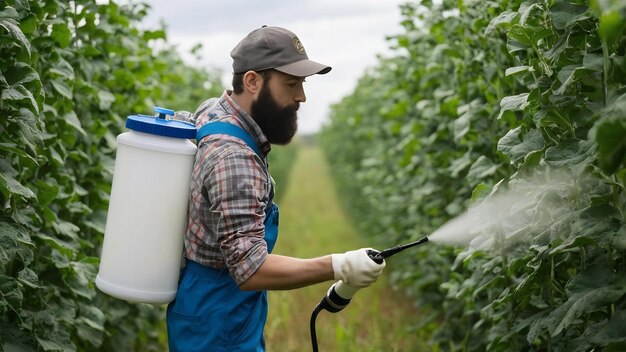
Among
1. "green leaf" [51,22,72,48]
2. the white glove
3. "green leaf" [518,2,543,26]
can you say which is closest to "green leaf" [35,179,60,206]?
"green leaf" [51,22,72,48]

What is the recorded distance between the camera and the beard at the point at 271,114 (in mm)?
3213

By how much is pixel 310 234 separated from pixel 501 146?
34.9 feet

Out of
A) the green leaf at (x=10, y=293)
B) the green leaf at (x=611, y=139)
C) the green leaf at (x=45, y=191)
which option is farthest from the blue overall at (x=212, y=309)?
the green leaf at (x=611, y=139)

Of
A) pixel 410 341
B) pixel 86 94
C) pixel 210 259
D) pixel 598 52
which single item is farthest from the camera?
pixel 410 341

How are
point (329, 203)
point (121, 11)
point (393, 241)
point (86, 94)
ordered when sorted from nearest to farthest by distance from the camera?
point (86, 94) → point (121, 11) → point (393, 241) → point (329, 203)

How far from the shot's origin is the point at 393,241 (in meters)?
9.04

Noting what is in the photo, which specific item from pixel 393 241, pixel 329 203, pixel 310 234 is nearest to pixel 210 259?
pixel 393 241

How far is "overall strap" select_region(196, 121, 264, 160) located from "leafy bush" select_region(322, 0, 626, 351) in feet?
3.23

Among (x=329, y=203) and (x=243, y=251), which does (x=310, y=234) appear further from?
(x=243, y=251)

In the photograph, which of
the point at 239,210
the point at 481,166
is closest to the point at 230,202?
the point at 239,210

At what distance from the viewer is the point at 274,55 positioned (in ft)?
10.4

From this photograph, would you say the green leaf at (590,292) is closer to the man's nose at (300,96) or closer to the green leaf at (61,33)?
the man's nose at (300,96)

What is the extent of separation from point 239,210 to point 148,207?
42 cm

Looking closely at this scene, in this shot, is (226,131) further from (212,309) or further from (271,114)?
(212,309)
